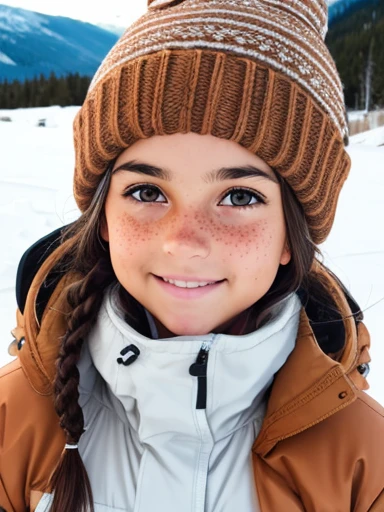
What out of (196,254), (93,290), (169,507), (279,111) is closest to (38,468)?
(169,507)

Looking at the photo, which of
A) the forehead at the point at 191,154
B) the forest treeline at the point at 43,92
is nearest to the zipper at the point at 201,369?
A: the forehead at the point at 191,154

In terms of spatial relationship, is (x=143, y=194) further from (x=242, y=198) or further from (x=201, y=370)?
(x=201, y=370)

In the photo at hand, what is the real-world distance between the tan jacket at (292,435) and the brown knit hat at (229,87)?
0.38m

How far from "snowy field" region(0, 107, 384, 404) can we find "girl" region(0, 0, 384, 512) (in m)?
1.00

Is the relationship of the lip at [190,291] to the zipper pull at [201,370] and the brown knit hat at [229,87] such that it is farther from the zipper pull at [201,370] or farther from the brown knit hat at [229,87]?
the brown knit hat at [229,87]

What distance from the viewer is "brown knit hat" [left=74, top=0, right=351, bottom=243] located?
0.94 m

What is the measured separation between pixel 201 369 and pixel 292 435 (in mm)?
241

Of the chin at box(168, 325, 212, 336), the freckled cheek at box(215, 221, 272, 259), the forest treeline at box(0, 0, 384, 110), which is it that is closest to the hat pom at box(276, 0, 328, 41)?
the freckled cheek at box(215, 221, 272, 259)

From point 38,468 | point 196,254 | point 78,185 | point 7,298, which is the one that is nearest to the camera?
point 196,254

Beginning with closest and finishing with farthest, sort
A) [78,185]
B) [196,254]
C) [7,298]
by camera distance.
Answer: [196,254]
[78,185]
[7,298]

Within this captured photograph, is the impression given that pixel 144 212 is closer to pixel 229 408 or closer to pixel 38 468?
pixel 229 408

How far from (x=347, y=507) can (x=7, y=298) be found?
6.70 feet

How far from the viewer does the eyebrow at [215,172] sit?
0.93 metres

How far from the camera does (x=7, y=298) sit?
2.53 meters
